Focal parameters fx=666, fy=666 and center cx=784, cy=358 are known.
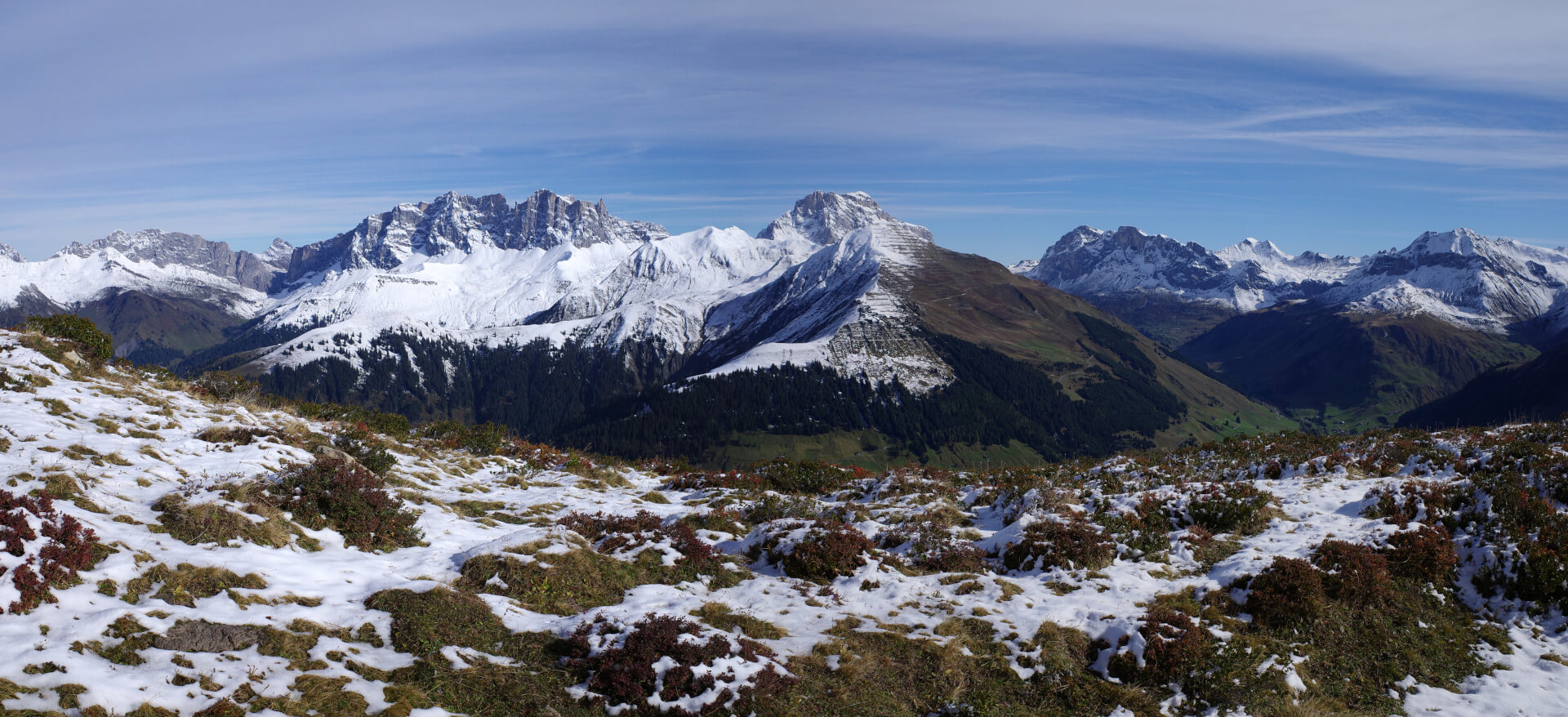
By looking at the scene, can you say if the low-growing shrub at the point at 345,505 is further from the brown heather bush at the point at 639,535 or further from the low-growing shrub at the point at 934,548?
the low-growing shrub at the point at 934,548

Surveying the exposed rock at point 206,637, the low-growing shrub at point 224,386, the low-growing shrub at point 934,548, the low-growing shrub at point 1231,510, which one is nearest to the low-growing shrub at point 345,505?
the exposed rock at point 206,637

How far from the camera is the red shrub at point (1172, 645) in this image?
45.1ft

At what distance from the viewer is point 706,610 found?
15.7 metres

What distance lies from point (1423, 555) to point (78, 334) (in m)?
47.0

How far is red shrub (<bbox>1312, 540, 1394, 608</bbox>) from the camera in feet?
53.9

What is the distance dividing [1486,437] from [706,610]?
3349 centimetres

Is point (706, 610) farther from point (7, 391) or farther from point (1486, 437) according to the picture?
point (1486, 437)

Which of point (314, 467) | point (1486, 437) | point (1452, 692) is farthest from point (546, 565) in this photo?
point (1486, 437)

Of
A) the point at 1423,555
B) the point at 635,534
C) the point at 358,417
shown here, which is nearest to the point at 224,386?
the point at 358,417

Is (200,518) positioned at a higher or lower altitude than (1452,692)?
higher

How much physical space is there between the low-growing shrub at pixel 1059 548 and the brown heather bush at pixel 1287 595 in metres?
3.73

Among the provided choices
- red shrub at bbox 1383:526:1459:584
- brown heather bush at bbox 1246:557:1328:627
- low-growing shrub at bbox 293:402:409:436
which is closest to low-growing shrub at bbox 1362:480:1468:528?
red shrub at bbox 1383:526:1459:584

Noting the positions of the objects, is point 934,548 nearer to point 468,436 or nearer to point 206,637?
point 206,637

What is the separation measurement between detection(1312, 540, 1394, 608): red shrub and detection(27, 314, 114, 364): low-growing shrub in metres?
41.8
